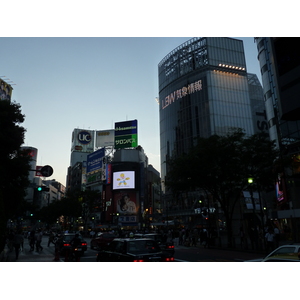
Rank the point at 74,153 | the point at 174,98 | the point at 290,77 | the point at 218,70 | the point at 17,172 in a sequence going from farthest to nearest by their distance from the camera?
the point at 74,153 < the point at 174,98 < the point at 218,70 < the point at 290,77 < the point at 17,172

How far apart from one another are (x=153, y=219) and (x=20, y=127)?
81.8 meters

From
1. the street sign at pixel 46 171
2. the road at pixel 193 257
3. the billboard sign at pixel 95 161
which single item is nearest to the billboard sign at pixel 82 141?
the billboard sign at pixel 95 161

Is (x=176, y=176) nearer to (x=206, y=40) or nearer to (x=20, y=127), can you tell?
(x=20, y=127)

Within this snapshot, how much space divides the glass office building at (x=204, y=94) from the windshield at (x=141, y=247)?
82444 millimetres

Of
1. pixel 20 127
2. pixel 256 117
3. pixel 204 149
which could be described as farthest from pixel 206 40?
pixel 20 127

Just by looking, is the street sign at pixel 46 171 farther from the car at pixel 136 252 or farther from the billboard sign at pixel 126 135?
the billboard sign at pixel 126 135

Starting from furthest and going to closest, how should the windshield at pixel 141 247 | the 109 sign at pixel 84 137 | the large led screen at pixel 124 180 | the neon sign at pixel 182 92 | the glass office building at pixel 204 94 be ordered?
the 109 sign at pixel 84 137
the neon sign at pixel 182 92
the glass office building at pixel 204 94
the large led screen at pixel 124 180
the windshield at pixel 141 247

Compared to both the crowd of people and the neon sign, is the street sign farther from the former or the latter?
the neon sign

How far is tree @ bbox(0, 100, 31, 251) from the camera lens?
21.4 metres

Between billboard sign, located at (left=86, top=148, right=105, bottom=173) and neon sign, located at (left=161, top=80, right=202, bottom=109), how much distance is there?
31.1 meters

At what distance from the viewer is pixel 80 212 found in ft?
262

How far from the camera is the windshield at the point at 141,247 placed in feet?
37.6

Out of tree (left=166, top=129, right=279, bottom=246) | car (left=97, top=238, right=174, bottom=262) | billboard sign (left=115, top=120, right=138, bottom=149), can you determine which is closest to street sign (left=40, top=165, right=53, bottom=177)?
car (left=97, top=238, right=174, bottom=262)

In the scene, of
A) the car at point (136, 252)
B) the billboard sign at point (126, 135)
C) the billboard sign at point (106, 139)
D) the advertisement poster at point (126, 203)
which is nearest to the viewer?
the car at point (136, 252)
